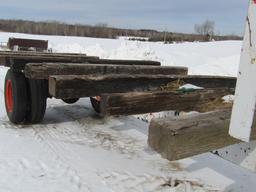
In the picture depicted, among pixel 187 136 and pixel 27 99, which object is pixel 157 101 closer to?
pixel 187 136

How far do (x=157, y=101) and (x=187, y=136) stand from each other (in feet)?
6.22

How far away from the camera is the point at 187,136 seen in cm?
194

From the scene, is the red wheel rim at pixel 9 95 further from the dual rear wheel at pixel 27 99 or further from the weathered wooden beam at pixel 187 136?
the weathered wooden beam at pixel 187 136

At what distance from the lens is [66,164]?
4.56m

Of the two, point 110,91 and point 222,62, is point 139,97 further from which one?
point 222,62

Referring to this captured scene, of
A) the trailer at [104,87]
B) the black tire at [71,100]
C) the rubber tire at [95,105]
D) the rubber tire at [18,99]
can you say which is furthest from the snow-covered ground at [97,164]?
the black tire at [71,100]

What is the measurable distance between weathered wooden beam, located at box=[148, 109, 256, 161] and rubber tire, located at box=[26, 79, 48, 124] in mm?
4518

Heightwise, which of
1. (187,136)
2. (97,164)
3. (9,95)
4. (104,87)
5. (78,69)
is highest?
(187,136)

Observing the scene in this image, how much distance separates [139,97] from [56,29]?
91.6 meters

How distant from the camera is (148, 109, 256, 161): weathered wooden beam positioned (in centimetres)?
192

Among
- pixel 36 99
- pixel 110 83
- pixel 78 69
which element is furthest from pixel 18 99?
pixel 110 83

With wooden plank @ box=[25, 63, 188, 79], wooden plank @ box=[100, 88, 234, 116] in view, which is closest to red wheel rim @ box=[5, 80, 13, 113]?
wooden plank @ box=[25, 63, 188, 79]

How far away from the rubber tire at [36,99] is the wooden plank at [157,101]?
2.70m

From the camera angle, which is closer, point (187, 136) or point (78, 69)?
point (187, 136)
